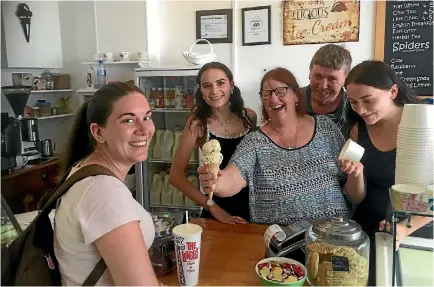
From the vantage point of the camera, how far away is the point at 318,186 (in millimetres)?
1439

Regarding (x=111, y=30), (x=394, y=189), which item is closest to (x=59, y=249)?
(x=394, y=189)

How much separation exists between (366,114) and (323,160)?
0.75 ft

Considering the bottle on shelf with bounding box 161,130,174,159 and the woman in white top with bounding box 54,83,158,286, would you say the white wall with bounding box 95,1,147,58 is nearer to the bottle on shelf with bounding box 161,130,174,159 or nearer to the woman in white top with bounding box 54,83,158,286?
the bottle on shelf with bounding box 161,130,174,159

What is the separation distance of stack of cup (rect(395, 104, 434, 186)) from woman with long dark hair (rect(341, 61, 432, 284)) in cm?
32

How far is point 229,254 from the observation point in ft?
4.11

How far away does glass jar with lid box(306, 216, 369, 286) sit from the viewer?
37.7 inches

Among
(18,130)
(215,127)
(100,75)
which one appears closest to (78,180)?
(215,127)

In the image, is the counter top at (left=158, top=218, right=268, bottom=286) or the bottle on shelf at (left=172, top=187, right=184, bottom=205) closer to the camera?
the counter top at (left=158, top=218, right=268, bottom=286)

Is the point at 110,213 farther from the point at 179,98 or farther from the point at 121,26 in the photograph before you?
the point at 121,26

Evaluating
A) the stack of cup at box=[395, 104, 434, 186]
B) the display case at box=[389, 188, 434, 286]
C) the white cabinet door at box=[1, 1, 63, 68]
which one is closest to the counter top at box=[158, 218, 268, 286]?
the display case at box=[389, 188, 434, 286]

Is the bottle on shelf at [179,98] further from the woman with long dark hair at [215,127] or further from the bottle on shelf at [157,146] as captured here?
the woman with long dark hair at [215,127]

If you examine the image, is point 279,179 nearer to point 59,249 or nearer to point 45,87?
point 59,249

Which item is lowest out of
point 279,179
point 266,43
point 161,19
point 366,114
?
point 279,179

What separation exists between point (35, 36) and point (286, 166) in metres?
3.04
